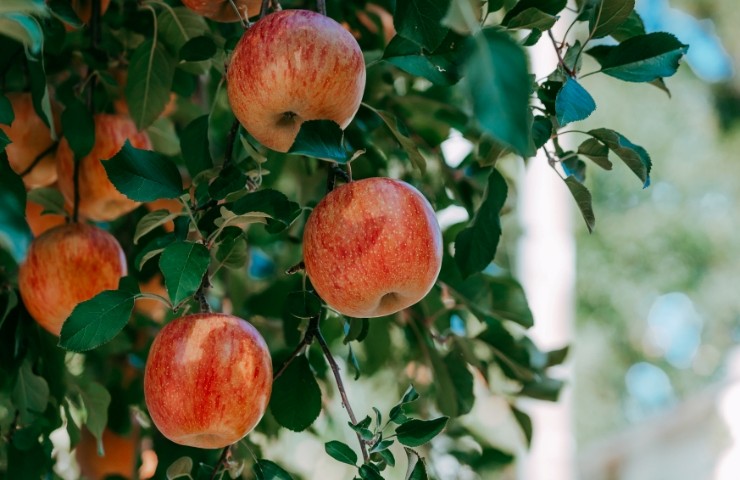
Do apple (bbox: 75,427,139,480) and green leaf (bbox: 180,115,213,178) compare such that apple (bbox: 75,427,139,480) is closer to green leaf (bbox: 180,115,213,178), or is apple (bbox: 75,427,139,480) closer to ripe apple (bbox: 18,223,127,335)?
ripe apple (bbox: 18,223,127,335)

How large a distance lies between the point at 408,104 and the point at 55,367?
0.60m

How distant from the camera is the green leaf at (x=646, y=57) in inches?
30.9

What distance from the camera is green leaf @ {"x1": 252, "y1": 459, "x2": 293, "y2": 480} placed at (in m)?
0.79

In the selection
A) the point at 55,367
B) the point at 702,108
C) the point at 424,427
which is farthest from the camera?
the point at 702,108

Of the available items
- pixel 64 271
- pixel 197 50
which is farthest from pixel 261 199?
pixel 64 271

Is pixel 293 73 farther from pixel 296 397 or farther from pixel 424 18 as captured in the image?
pixel 296 397

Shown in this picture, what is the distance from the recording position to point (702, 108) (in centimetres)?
749

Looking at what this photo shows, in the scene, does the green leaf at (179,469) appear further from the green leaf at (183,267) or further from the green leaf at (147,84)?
the green leaf at (147,84)

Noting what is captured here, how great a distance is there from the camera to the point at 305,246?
0.78 metres

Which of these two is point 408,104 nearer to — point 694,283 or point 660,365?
point 694,283

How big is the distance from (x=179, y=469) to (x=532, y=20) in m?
0.49

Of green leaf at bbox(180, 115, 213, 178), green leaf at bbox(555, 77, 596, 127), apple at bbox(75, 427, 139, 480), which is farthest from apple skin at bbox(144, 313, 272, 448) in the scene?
apple at bbox(75, 427, 139, 480)

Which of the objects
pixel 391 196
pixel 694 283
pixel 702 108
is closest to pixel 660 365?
pixel 694 283

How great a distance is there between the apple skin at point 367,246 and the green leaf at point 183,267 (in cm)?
11
